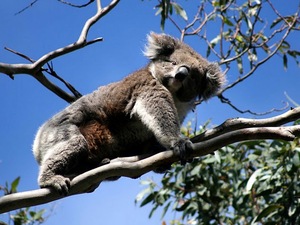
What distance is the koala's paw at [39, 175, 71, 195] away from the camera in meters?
3.34

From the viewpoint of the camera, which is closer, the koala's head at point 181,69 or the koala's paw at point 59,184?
the koala's paw at point 59,184

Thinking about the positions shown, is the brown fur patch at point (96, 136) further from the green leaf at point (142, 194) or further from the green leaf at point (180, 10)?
the green leaf at point (142, 194)

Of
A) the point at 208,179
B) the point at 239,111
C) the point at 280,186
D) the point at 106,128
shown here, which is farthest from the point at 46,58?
the point at 208,179

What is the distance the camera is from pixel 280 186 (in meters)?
5.36

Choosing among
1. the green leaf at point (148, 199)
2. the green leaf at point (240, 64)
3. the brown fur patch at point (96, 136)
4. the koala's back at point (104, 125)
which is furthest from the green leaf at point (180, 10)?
the green leaf at point (148, 199)

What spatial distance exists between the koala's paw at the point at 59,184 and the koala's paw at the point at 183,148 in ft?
2.34

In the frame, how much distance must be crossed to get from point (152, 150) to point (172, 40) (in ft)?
3.81

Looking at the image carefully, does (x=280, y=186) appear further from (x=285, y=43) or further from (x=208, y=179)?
(x=285, y=43)

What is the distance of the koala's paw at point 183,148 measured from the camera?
11.1 feet

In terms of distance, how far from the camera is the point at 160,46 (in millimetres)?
4730

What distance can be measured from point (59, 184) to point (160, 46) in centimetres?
184

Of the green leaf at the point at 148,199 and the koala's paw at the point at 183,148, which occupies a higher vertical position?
the green leaf at the point at 148,199

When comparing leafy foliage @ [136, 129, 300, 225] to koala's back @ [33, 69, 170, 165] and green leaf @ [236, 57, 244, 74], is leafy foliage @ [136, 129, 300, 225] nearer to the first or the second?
green leaf @ [236, 57, 244, 74]

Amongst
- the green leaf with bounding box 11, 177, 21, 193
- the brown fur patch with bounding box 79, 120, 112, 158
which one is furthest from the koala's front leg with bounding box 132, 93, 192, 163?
the green leaf with bounding box 11, 177, 21, 193
